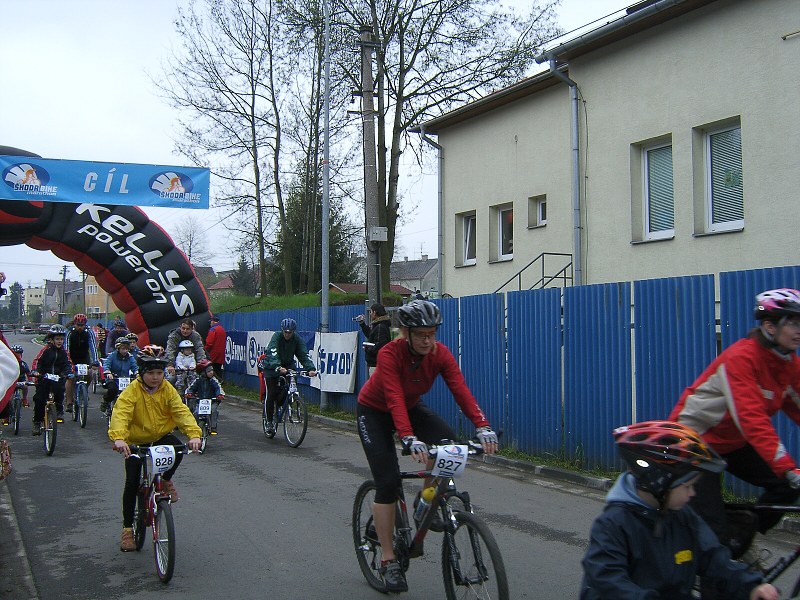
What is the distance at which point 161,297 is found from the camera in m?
18.6

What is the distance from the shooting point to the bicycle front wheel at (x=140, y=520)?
6.27m

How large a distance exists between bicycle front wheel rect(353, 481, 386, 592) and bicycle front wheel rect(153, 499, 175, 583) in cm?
126

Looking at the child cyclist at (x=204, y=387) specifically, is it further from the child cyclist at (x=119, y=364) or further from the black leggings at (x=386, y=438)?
the black leggings at (x=386, y=438)

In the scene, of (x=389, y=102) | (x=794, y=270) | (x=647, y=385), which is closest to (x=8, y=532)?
(x=647, y=385)

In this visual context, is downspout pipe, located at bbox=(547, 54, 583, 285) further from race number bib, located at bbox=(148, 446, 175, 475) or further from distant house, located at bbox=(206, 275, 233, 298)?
distant house, located at bbox=(206, 275, 233, 298)

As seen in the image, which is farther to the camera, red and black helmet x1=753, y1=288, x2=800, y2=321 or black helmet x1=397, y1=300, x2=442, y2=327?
black helmet x1=397, y1=300, x2=442, y2=327

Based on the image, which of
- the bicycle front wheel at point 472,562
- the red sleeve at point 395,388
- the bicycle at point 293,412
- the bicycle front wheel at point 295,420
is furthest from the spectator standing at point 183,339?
the bicycle front wheel at point 472,562

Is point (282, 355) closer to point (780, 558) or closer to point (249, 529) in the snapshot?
point (249, 529)

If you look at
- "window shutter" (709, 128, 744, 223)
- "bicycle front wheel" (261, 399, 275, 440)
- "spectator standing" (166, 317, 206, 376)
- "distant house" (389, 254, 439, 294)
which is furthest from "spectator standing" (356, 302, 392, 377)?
"distant house" (389, 254, 439, 294)

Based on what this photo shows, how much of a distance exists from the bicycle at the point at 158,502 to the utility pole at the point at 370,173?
819 cm

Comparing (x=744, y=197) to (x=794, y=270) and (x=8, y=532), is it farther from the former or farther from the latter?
(x=8, y=532)

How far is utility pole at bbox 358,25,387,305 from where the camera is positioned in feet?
46.7

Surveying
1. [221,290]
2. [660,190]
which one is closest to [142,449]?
[660,190]

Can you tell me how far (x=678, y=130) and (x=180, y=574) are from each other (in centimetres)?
1037
